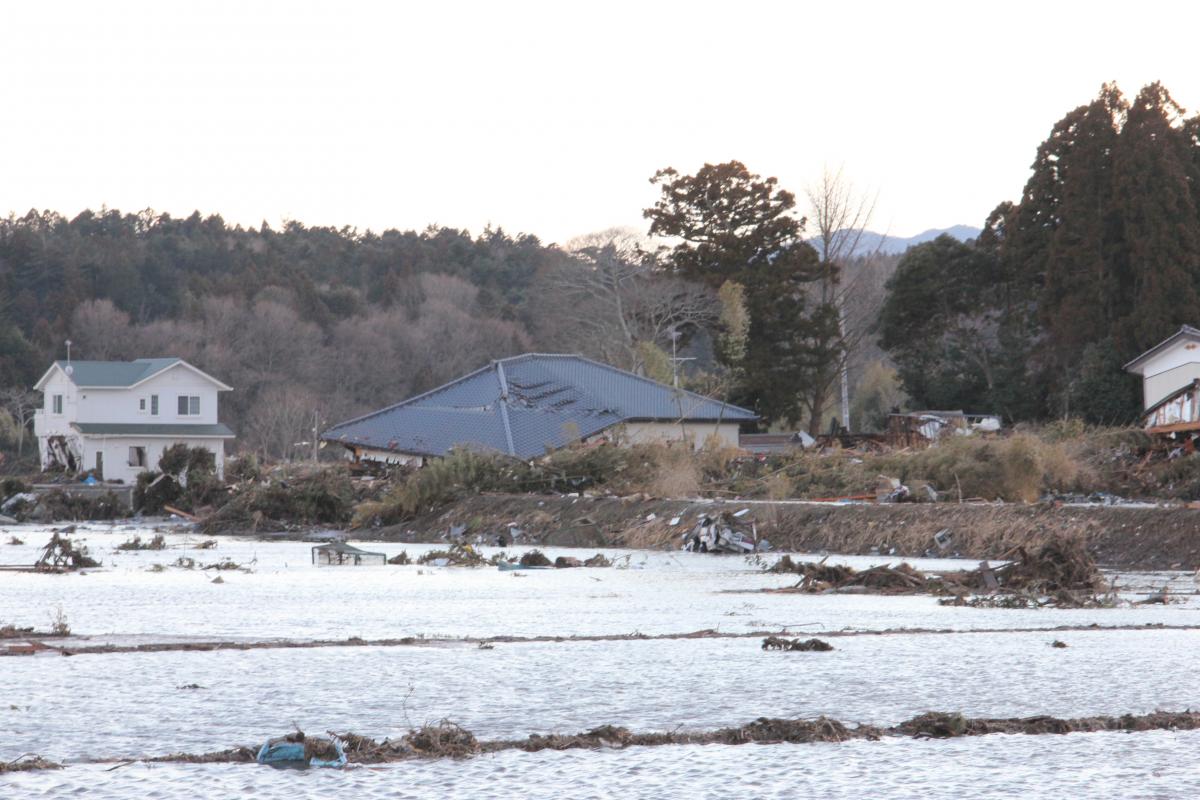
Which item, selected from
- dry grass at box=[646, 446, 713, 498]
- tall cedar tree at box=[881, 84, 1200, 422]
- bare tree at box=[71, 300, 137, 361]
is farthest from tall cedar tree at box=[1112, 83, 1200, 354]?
bare tree at box=[71, 300, 137, 361]

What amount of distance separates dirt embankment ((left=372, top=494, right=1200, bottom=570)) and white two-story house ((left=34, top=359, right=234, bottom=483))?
3397 centimetres

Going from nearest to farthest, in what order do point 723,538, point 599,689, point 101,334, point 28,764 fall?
1. point 28,764
2. point 599,689
3. point 723,538
4. point 101,334

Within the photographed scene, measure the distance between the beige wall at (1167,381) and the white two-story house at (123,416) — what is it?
119ft

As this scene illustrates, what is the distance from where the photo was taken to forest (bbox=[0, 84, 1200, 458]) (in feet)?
172

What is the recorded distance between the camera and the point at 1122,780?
6.07m

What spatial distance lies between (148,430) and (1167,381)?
40280mm

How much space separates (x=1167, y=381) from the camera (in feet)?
153

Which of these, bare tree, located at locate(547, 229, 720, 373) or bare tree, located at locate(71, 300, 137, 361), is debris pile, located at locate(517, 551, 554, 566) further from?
bare tree, located at locate(71, 300, 137, 361)

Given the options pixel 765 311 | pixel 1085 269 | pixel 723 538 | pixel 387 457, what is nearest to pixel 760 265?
pixel 765 311

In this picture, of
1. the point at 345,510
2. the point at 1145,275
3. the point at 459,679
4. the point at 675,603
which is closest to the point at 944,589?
the point at 675,603

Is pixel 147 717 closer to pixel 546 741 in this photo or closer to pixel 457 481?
pixel 546 741

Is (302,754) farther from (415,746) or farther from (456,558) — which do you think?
(456,558)

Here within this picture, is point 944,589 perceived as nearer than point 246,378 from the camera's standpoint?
Yes

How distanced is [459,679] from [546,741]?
2153mm
